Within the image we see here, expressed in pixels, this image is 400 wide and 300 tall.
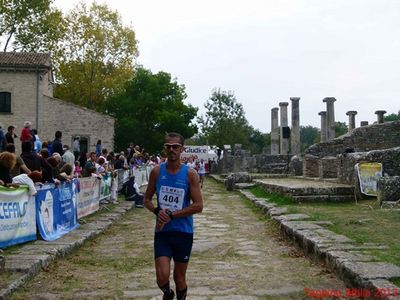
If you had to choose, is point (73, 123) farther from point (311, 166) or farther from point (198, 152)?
point (311, 166)

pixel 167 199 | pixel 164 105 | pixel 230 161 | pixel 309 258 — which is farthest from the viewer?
pixel 164 105

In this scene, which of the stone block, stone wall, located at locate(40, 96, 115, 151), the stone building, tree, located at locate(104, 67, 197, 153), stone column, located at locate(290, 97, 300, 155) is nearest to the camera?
the stone block

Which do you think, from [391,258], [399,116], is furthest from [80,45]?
[399,116]

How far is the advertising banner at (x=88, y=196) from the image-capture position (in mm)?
12414

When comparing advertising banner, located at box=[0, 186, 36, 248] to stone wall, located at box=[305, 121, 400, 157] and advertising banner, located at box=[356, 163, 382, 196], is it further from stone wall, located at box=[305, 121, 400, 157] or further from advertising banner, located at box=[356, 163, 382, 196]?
stone wall, located at box=[305, 121, 400, 157]

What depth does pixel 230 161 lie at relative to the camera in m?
39.8

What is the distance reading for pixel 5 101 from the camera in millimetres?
37938

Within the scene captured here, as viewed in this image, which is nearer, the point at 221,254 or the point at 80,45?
the point at 221,254

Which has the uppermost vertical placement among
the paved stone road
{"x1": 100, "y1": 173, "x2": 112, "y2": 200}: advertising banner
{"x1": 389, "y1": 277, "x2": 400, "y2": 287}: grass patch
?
{"x1": 100, "y1": 173, "x2": 112, "y2": 200}: advertising banner

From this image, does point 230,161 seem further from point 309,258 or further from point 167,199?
point 167,199

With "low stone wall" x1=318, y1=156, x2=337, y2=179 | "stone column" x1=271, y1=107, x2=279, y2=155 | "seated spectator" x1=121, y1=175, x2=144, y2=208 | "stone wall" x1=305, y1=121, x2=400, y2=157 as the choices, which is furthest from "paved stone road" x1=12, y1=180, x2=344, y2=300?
"stone column" x1=271, y1=107, x2=279, y2=155

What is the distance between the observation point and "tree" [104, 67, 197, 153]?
45.4 metres

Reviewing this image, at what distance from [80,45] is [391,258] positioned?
42.5 metres

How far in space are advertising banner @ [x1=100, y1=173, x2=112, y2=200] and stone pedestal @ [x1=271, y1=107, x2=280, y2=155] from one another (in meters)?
28.4
